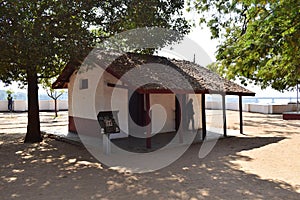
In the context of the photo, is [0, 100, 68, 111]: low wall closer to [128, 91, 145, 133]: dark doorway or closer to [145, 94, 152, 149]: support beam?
[128, 91, 145, 133]: dark doorway

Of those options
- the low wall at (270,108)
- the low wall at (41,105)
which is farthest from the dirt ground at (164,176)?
the low wall at (41,105)

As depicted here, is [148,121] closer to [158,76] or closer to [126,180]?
[158,76]

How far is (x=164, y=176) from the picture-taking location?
6484mm

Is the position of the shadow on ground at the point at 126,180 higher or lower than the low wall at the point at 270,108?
lower

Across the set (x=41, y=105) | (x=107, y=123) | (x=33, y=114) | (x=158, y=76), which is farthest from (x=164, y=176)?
(x=41, y=105)

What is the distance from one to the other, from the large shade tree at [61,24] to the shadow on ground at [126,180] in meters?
3.29

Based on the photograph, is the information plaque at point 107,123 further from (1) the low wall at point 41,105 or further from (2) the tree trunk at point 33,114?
(1) the low wall at point 41,105

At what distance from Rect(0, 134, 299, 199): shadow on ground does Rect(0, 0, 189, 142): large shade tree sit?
3.29 m

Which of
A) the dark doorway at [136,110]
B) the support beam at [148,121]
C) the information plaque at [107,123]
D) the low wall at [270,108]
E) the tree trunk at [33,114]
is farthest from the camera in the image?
the low wall at [270,108]

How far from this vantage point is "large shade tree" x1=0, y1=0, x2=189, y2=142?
802 cm

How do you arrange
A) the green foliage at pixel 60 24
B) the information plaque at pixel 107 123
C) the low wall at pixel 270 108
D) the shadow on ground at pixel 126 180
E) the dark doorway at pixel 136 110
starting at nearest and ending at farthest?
the shadow on ground at pixel 126 180 → the green foliage at pixel 60 24 → the information plaque at pixel 107 123 → the dark doorway at pixel 136 110 → the low wall at pixel 270 108

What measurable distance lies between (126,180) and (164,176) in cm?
96

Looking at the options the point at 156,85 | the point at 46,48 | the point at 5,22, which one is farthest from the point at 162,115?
the point at 5,22

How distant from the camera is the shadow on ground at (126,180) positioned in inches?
206
